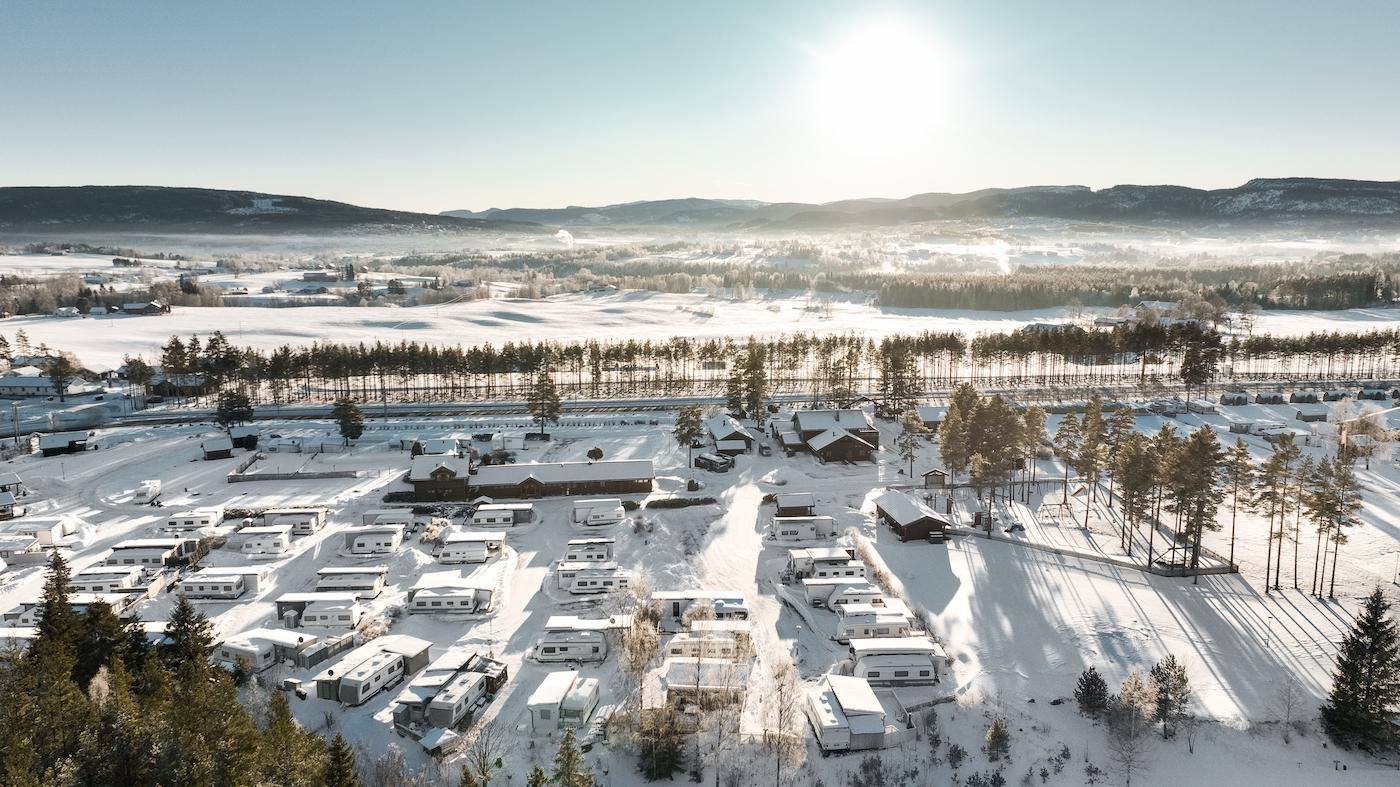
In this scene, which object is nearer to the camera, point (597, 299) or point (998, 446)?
point (998, 446)

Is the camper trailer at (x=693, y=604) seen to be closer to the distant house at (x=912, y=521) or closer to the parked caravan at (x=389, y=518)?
the distant house at (x=912, y=521)

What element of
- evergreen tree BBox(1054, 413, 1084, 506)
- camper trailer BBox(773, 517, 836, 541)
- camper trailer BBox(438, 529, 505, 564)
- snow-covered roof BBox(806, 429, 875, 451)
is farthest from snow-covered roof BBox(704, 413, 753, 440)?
camper trailer BBox(438, 529, 505, 564)

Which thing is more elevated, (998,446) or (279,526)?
(998,446)

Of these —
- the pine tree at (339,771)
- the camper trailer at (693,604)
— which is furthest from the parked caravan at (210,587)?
the pine tree at (339,771)

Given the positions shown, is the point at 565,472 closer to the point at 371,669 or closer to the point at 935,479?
the point at 371,669

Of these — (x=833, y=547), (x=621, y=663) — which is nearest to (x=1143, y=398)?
(x=833, y=547)

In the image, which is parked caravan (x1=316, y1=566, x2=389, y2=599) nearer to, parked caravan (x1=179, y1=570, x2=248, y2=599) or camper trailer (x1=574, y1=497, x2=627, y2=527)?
parked caravan (x1=179, y1=570, x2=248, y2=599)

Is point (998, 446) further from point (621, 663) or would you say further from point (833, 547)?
point (621, 663)

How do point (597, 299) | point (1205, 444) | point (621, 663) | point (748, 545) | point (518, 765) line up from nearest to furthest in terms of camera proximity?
point (518, 765), point (621, 663), point (1205, 444), point (748, 545), point (597, 299)
